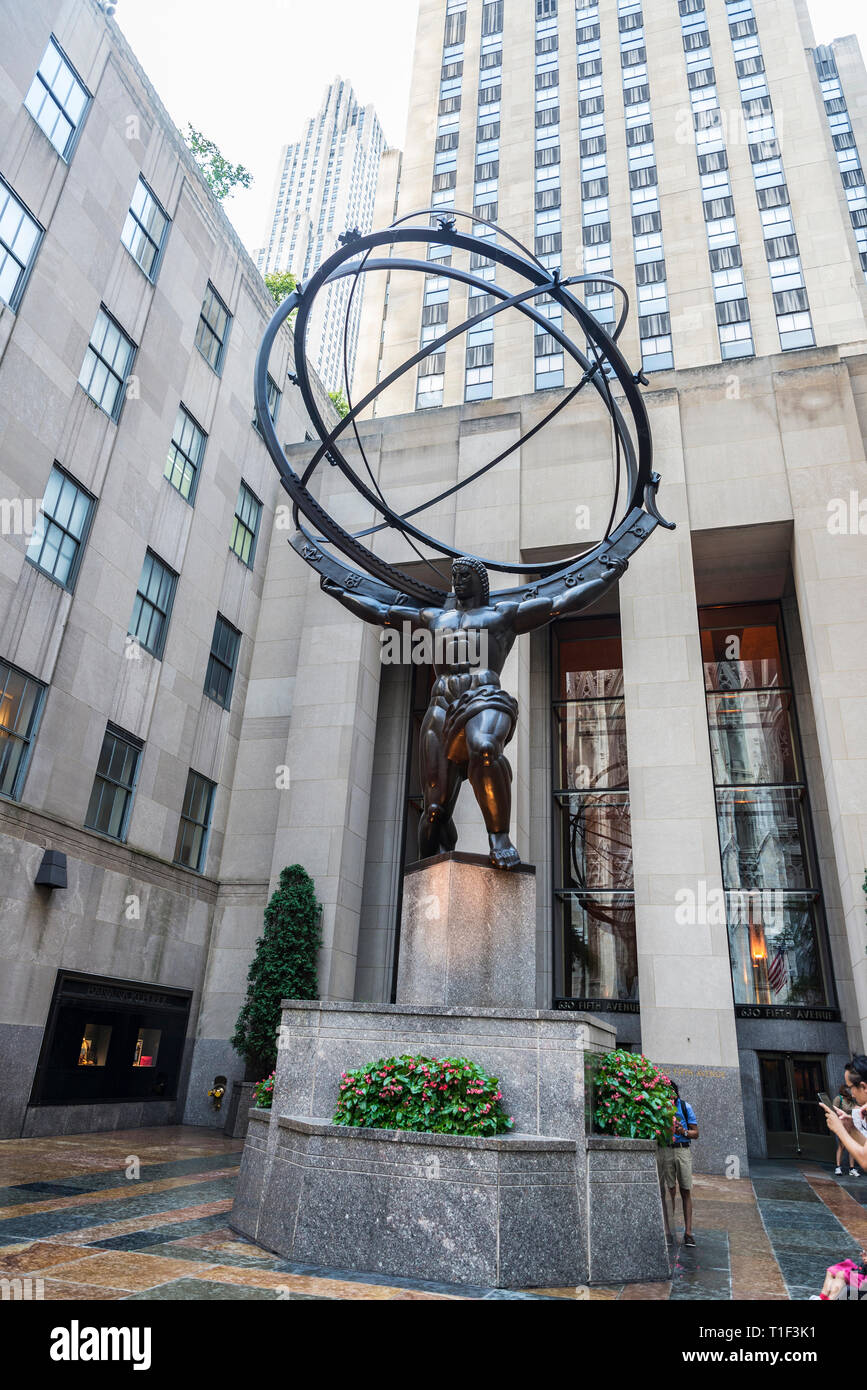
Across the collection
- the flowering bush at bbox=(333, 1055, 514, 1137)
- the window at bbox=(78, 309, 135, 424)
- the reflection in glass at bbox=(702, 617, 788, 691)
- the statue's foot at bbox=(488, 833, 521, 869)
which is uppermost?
the window at bbox=(78, 309, 135, 424)

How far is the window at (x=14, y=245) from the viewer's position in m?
16.2

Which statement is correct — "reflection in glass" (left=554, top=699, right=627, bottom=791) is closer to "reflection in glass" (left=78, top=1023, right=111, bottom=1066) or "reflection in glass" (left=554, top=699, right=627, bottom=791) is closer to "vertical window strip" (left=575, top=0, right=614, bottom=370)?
"reflection in glass" (left=78, top=1023, right=111, bottom=1066)

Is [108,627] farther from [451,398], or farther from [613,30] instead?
[613,30]

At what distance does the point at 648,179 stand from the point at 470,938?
5053cm

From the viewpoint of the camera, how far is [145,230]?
69.6ft

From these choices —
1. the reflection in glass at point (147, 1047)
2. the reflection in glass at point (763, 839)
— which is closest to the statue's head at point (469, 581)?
the reflection in glass at point (147, 1047)

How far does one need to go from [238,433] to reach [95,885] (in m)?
14.4

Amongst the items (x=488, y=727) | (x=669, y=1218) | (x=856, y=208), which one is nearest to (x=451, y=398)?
(x=856, y=208)

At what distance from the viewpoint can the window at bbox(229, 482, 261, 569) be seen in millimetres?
25125

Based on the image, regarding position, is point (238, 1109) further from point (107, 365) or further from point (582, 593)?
point (107, 365)

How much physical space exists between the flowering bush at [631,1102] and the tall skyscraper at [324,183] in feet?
624

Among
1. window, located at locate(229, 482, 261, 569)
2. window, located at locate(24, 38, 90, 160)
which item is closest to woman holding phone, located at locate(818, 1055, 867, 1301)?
window, located at locate(24, 38, 90, 160)

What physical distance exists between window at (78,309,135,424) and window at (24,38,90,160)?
3.57 m

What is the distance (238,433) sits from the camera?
82.5 feet
